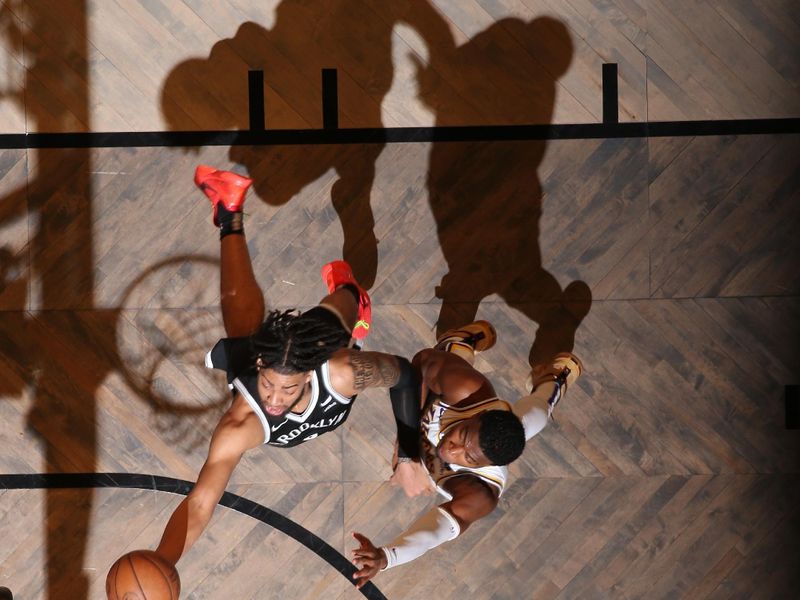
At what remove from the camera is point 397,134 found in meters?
3.79

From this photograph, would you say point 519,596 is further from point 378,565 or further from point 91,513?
point 91,513

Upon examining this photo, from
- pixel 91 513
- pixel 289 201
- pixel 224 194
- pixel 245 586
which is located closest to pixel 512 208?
pixel 289 201

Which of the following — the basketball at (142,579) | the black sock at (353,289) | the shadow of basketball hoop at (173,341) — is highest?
the black sock at (353,289)

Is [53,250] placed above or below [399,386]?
below

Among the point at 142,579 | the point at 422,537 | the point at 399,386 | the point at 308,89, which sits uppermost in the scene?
the point at 308,89

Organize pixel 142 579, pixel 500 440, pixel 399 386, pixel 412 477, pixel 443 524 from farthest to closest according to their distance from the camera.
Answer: pixel 412 477 < pixel 399 386 < pixel 443 524 < pixel 500 440 < pixel 142 579

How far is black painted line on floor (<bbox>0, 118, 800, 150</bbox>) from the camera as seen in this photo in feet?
12.4

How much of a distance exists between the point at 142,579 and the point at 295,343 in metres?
1.02

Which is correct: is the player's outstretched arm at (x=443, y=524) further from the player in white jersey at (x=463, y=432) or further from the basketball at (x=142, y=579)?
the basketball at (x=142, y=579)

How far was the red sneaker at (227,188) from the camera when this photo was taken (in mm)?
3268

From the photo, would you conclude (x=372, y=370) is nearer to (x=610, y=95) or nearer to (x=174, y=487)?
(x=174, y=487)

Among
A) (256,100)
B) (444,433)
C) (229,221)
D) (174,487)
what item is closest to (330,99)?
(256,100)

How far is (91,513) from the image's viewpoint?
3.73 m

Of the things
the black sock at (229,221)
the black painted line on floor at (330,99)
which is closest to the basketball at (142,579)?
the black sock at (229,221)
